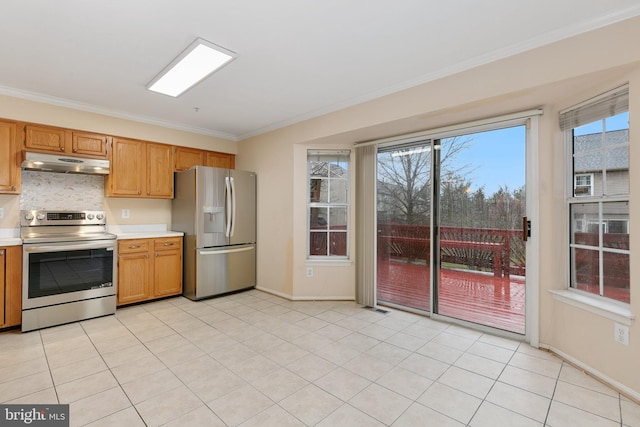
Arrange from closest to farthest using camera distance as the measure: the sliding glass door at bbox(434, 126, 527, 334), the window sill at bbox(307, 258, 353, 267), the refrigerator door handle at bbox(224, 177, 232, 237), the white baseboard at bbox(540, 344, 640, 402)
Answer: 1. the white baseboard at bbox(540, 344, 640, 402)
2. the sliding glass door at bbox(434, 126, 527, 334)
3. the window sill at bbox(307, 258, 353, 267)
4. the refrigerator door handle at bbox(224, 177, 232, 237)

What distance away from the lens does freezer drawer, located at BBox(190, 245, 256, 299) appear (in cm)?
418

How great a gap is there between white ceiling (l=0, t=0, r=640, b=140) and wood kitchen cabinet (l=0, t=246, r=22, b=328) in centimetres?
172

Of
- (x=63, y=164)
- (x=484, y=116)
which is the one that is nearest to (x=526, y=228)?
(x=484, y=116)

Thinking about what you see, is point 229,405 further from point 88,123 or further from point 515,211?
point 88,123

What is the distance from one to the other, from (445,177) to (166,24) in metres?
3.01

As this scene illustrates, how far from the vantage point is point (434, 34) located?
2240 millimetres

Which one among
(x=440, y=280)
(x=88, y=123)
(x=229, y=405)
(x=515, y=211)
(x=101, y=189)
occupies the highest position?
(x=88, y=123)

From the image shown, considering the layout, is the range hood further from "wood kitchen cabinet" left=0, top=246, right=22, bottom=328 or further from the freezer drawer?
the freezer drawer

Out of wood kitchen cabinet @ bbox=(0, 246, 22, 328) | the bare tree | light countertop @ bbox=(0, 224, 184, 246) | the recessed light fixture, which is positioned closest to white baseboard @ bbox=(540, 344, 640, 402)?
the bare tree

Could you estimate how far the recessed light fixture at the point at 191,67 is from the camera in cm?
244

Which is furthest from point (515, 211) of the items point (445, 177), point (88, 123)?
point (88, 123)

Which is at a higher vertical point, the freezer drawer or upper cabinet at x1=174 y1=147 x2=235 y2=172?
upper cabinet at x1=174 y1=147 x2=235 y2=172

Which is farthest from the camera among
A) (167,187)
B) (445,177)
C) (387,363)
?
(167,187)

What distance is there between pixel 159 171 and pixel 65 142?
1076 millimetres
